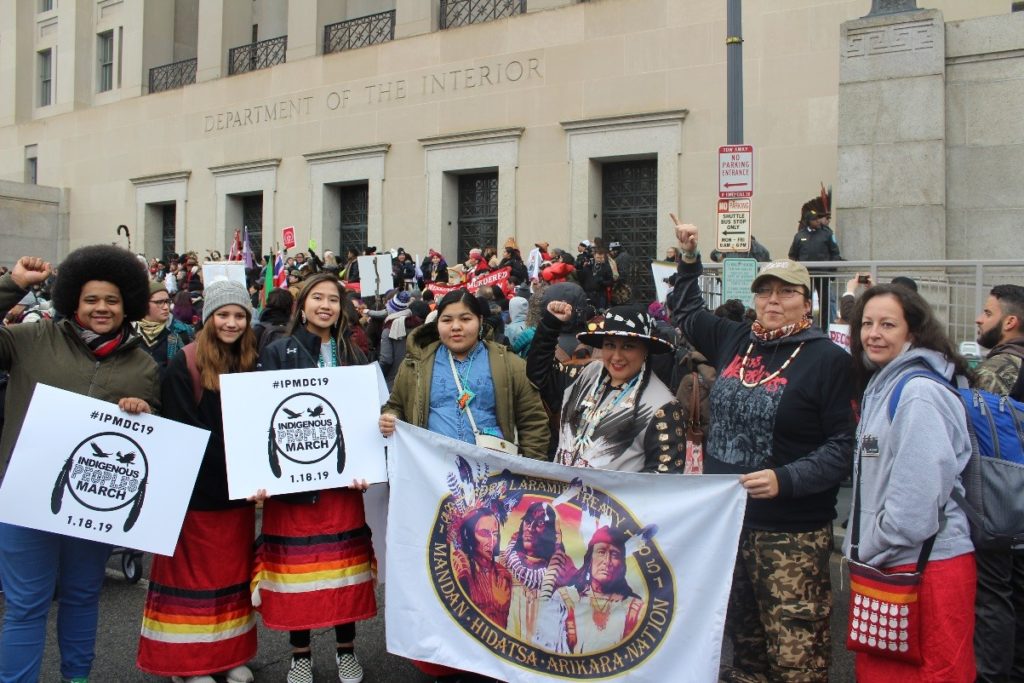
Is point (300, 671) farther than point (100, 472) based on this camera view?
Yes

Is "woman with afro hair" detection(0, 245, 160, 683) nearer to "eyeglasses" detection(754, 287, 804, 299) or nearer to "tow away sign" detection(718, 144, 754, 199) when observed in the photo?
"eyeglasses" detection(754, 287, 804, 299)

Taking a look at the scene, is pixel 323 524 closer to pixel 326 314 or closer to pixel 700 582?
pixel 326 314

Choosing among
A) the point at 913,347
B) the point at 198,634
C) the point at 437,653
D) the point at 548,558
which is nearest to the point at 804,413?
the point at 913,347

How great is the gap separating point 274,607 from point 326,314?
155 cm

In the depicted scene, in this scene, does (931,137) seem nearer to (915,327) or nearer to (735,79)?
(735,79)

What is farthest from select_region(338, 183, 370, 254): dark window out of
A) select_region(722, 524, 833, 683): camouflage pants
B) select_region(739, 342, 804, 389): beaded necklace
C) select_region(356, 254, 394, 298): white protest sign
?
select_region(722, 524, 833, 683): camouflage pants

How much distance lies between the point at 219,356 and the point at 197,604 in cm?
126

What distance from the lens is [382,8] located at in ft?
85.4

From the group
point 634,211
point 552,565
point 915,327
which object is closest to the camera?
point 915,327

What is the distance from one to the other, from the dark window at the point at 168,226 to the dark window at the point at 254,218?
3.78 m

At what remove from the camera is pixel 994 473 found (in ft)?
12.4

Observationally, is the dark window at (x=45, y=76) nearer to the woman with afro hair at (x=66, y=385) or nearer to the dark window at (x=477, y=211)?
the dark window at (x=477, y=211)

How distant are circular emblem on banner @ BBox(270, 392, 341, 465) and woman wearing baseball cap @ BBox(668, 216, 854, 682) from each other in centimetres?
194

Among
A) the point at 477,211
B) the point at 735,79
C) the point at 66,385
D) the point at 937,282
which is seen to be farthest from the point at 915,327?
the point at 477,211
